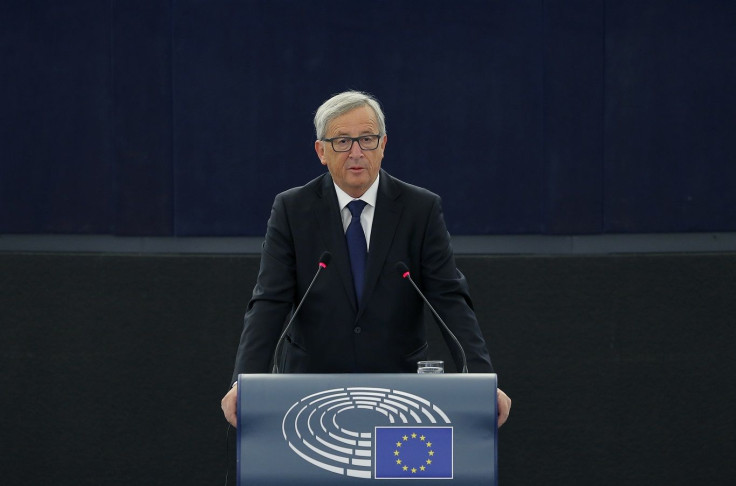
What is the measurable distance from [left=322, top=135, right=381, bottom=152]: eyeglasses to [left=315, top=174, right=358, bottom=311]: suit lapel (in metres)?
0.19

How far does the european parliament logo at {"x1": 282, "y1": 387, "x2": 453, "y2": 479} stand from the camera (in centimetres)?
218

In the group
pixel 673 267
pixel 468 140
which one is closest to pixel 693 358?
pixel 673 267

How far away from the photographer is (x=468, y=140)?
4.38 metres

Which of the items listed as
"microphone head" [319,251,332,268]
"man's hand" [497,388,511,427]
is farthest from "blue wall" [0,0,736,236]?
"man's hand" [497,388,511,427]

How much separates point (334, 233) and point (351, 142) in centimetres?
25

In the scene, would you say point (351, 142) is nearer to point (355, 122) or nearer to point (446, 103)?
point (355, 122)

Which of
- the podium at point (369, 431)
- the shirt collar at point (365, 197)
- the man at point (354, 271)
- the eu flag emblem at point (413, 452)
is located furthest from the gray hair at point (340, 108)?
the eu flag emblem at point (413, 452)

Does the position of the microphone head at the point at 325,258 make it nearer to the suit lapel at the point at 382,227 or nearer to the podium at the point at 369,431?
the suit lapel at the point at 382,227

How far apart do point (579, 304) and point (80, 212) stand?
217 cm

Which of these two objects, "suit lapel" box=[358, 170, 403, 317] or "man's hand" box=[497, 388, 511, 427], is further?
"suit lapel" box=[358, 170, 403, 317]

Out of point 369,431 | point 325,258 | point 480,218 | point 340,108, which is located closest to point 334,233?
point 325,258

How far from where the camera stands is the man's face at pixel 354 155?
2559 millimetres

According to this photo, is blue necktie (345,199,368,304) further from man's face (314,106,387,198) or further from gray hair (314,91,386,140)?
gray hair (314,91,386,140)

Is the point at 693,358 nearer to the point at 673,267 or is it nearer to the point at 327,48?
the point at 673,267
